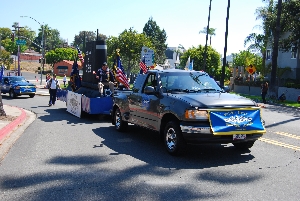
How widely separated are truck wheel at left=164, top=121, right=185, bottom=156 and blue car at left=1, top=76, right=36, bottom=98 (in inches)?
835

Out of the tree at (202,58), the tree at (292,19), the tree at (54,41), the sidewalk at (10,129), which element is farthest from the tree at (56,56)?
the sidewalk at (10,129)

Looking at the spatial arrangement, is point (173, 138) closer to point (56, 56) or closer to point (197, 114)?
point (197, 114)

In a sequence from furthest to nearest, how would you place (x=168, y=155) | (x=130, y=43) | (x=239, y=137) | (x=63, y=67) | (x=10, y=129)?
1. (x=63, y=67)
2. (x=130, y=43)
3. (x=10, y=129)
4. (x=168, y=155)
5. (x=239, y=137)

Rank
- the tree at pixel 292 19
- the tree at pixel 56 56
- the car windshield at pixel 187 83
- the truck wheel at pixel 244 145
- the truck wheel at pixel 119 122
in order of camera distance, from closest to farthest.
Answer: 1. the truck wheel at pixel 244 145
2. the car windshield at pixel 187 83
3. the truck wheel at pixel 119 122
4. the tree at pixel 292 19
5. the tree at pixel 56 56

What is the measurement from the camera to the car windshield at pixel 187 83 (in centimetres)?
883

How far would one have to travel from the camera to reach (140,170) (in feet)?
22.6

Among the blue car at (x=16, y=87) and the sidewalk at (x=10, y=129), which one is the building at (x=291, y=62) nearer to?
the blue car at (x=16, y=87)

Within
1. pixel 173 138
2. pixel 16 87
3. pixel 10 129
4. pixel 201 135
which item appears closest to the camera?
pixel 201 135

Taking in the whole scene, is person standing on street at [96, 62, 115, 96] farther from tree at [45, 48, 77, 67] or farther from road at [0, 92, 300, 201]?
tree at [45, 48, 77, 67]

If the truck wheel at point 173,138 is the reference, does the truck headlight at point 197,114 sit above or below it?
above

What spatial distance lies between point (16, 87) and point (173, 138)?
21.7 meters

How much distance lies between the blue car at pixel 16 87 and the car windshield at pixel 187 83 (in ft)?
66.8

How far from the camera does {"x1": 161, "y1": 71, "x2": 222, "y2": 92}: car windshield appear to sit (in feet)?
29.0

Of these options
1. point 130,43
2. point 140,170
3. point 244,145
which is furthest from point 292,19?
point 130,43
